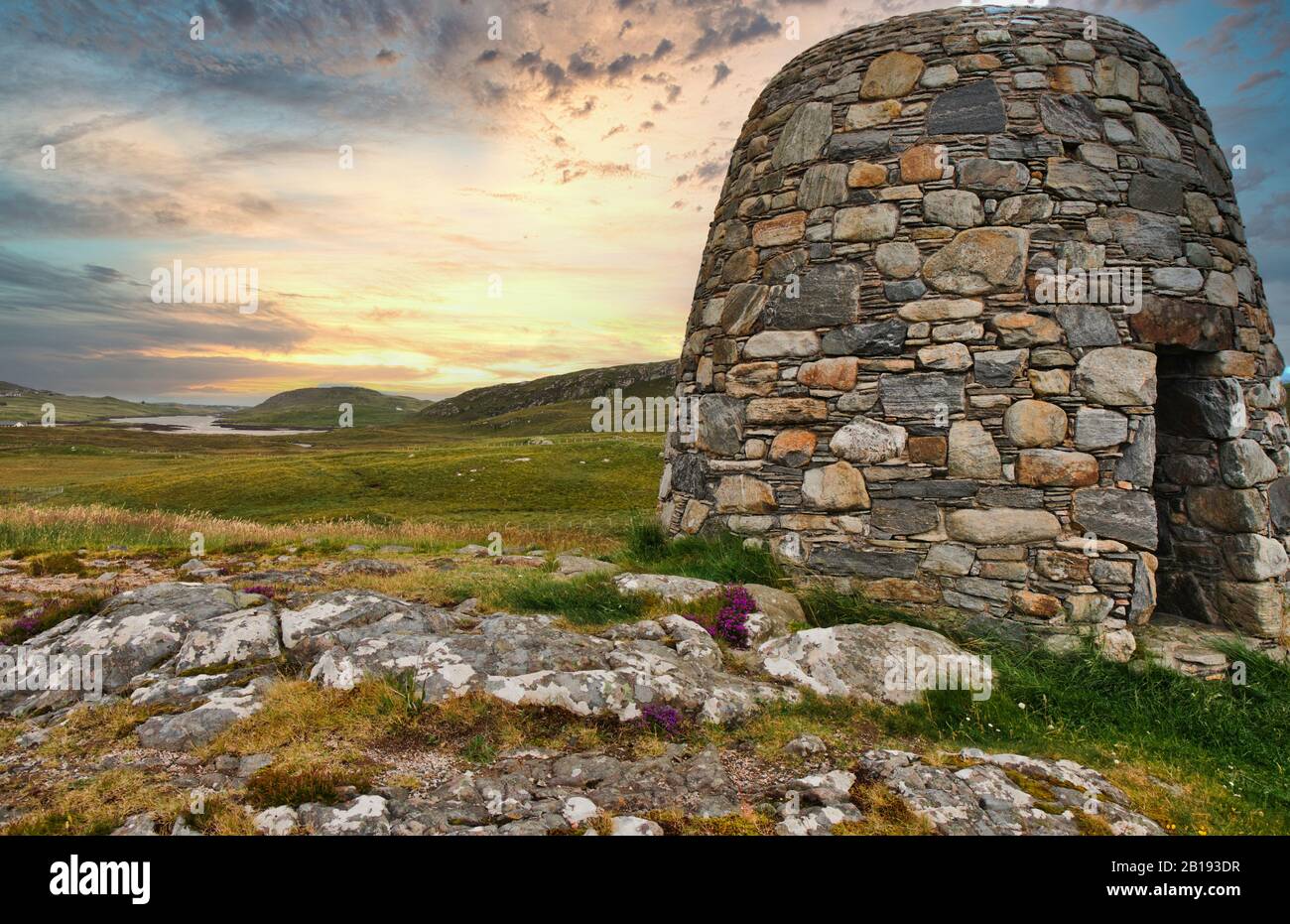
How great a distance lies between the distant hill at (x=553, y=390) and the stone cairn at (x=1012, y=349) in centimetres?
13914

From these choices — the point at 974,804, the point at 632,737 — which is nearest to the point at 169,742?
the point at 632,737

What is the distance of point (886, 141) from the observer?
805 cm

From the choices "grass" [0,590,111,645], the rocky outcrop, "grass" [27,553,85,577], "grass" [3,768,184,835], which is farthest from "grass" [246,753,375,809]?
"grass" [27,553,85,577]

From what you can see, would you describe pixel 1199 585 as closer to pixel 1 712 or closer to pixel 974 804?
pixel 974 804

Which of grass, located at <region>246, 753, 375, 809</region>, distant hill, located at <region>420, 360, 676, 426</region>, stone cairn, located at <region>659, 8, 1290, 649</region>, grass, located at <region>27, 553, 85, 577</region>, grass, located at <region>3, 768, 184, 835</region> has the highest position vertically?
distant hill, located at <region>420, 360, 676, 426</region>

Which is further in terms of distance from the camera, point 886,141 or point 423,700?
point 886,141

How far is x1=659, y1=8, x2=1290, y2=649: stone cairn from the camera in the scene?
732 cm

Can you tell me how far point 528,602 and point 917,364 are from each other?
540 cm

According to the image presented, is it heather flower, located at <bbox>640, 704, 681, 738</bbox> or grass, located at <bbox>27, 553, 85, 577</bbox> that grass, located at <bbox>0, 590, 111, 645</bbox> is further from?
heather flower, located at <bbox>640, 704, 681, 738</bbox>

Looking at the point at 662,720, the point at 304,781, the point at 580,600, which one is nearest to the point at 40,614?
the point at 304,781

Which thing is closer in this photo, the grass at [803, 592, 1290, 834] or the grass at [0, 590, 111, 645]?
the grass at [803, 592, 1290, 834]

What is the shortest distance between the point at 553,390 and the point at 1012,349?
542ft

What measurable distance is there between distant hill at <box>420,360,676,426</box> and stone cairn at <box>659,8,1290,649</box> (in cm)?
13914

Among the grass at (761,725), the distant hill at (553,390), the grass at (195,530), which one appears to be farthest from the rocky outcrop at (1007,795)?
the distant hill at (553,390)
